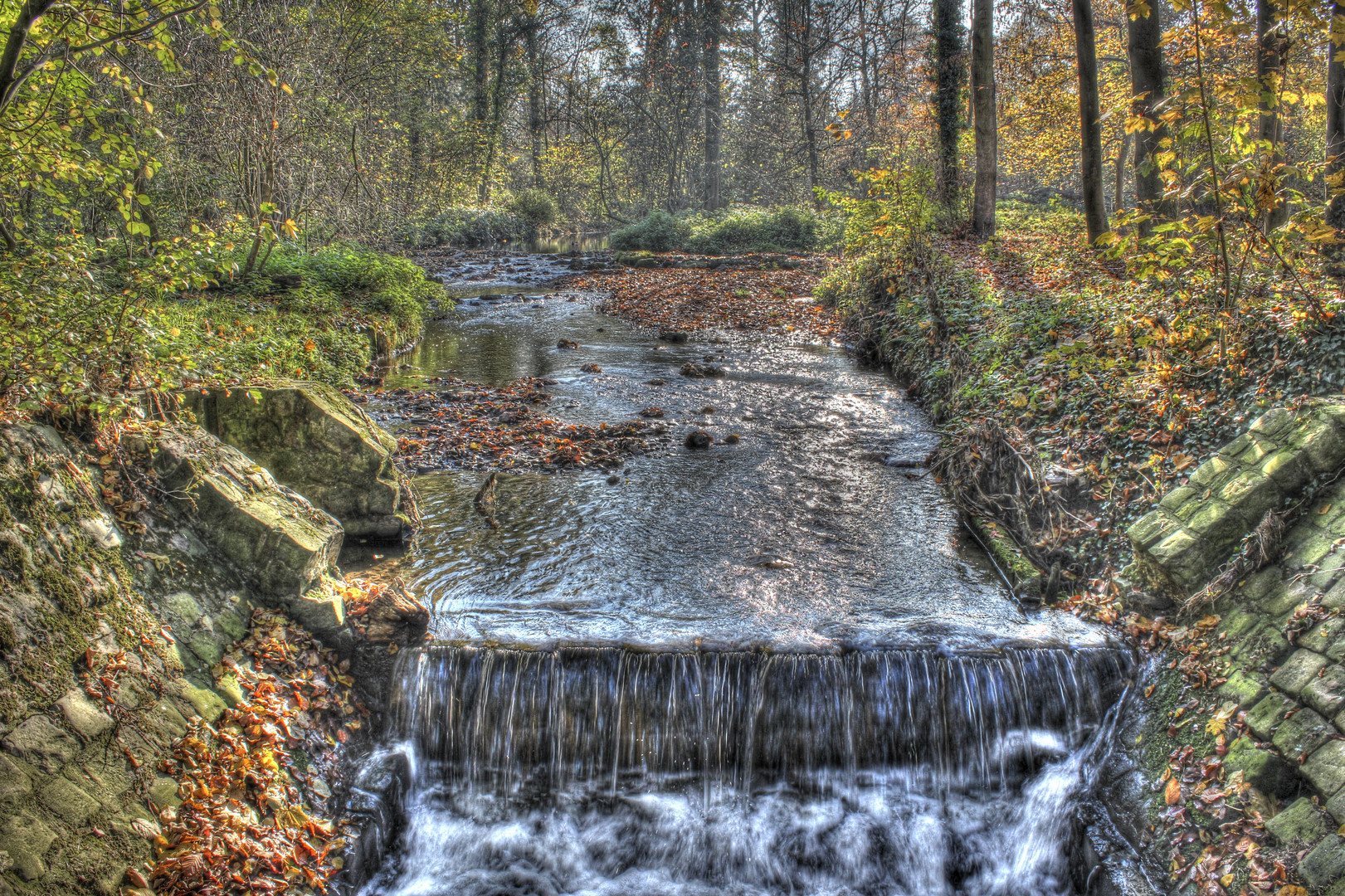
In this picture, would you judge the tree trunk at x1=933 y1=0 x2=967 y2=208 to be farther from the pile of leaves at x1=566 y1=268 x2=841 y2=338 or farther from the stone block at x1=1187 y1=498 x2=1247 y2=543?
the stone block at x1=1187 y1=498 x2=1247 y2=543

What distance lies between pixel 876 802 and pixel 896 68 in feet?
62.3

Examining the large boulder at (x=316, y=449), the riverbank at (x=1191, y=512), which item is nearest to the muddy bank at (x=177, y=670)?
the large boulder at (x=316, y=449)

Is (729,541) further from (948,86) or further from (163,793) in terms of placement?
(948,86)

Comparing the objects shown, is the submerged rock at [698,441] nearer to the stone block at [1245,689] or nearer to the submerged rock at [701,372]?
the submerged rock at [701,372]

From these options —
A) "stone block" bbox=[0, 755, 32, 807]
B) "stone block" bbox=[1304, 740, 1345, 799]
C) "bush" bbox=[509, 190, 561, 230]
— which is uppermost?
"bush" bbox=[509, 190, 561, 230]

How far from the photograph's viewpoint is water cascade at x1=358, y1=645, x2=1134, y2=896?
4746mm

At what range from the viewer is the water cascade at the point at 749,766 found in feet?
15.6

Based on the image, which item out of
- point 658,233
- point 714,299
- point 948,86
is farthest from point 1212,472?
point 658,233

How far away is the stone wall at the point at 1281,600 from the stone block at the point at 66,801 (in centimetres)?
572

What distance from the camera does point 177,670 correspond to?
422 centimetres

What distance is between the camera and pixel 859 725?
514 centimetres

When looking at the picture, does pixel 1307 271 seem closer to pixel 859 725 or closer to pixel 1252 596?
pixel 1252 596

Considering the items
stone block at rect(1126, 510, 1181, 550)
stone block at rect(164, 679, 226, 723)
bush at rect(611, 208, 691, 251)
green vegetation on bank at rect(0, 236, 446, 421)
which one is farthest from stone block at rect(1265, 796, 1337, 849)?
bush at rect(611, 208, 691, 251)

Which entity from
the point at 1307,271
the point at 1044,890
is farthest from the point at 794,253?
the point at 1044,890
